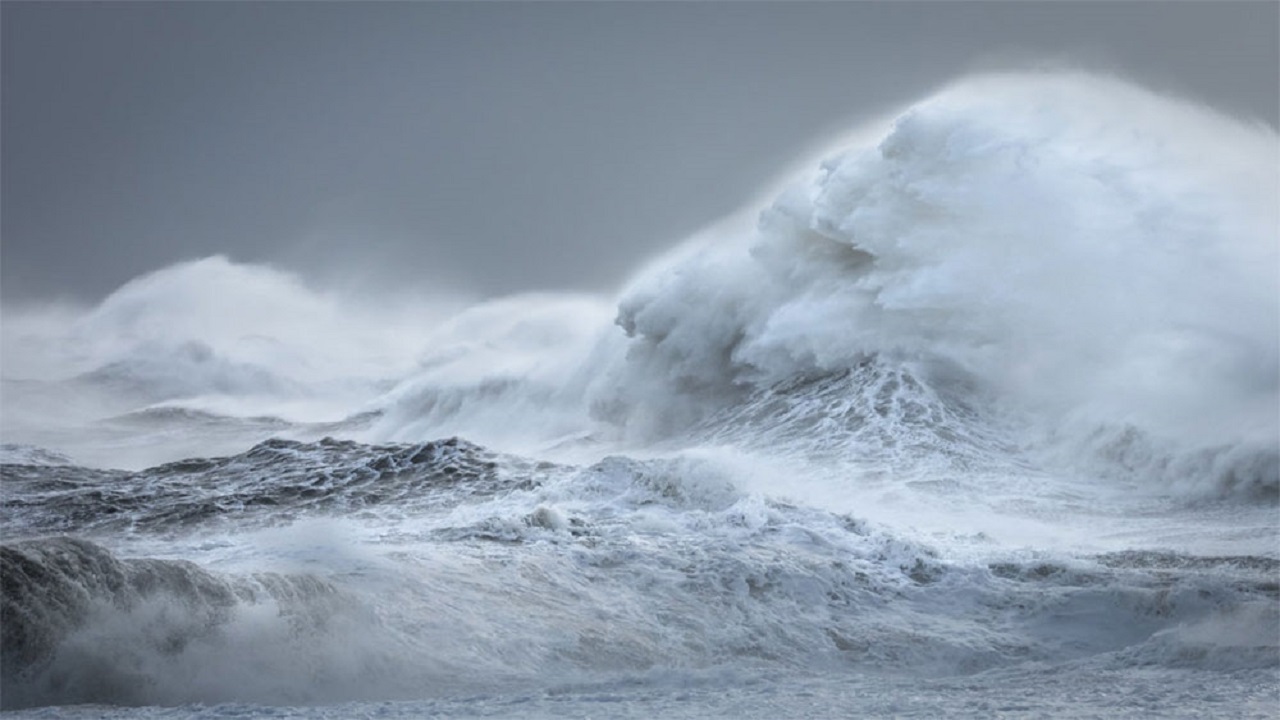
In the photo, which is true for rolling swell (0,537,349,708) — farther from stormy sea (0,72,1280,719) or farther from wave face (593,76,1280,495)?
wave face (593,76,1280,495)

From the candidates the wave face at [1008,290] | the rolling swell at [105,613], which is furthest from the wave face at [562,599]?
the wave face at [1008,290]

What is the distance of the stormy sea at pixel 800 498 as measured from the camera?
25.2 ft

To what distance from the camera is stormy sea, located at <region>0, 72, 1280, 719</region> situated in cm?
Answer: 769

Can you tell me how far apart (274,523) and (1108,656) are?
834cm

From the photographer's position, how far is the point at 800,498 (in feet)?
45.1

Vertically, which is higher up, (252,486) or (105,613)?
(252,486)

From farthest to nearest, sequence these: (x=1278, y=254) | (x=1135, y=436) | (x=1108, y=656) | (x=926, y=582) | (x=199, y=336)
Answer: (x=199, y=336)
(x=1278, y=254)
(x=1135, y=436)
(x=926, y=582)
(x=1108, y=656)

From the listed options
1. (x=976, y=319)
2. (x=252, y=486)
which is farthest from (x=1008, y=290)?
(x=252, y=486)

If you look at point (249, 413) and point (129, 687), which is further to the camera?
point (249, 413)

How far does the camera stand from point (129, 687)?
7.18 meters

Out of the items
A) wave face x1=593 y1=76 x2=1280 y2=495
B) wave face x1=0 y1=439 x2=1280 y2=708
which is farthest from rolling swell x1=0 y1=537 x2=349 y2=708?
wave face x1=593 y1=76 x2=1280 y2=495

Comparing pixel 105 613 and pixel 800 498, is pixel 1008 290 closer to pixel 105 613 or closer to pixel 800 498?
pixel 800 498

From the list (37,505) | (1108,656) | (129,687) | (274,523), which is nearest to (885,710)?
(1108,656)

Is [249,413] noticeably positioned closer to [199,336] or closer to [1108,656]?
[199,336]
